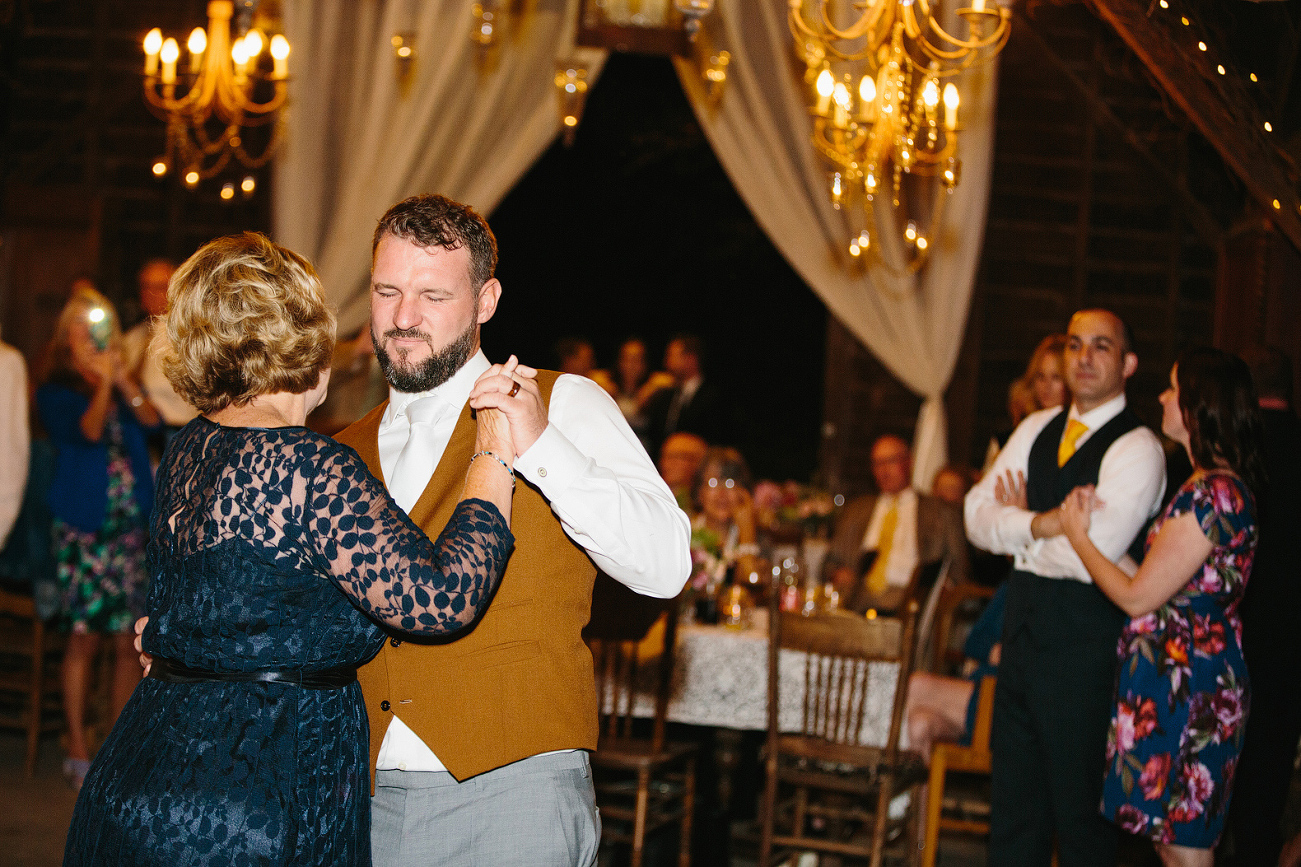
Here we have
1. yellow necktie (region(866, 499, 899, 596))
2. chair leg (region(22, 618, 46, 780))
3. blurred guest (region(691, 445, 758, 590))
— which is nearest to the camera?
blurred guest (region(691, 445, 758, 590))

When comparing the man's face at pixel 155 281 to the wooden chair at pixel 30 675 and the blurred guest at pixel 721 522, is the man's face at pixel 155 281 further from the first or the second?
the blurred guest at pixel 721 522

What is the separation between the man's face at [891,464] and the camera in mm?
5246

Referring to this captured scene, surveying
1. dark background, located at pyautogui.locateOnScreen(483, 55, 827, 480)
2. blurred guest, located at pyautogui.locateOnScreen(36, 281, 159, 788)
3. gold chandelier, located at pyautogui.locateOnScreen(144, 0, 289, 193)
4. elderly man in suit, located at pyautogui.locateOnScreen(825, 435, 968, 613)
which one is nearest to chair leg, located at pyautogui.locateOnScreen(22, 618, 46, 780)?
blurred guest, located at pyautogui.locateOnScreen(36, 281, 159, 788)

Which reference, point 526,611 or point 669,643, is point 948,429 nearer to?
point 669,643

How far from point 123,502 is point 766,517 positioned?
301 cm

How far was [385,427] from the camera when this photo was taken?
182 centimetres

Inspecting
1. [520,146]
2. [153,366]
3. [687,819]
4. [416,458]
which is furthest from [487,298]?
[520,146]

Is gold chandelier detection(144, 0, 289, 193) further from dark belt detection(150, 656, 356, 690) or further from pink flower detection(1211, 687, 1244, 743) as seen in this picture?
pink flower detection(1211, 687, 1244, 743)

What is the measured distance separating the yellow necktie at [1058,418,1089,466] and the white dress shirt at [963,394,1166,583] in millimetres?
11

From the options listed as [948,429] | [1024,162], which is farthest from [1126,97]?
[948,429]

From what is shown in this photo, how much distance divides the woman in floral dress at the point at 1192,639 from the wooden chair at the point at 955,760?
35.0 inches

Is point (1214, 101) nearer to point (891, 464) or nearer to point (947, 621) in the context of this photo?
point (947, 621)

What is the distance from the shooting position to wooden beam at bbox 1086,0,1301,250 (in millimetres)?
3020

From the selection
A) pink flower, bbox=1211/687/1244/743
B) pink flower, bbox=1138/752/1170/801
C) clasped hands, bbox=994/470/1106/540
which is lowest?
pink flower, bbox=1138/752/1170/801
